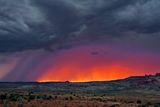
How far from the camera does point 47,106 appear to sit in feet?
186

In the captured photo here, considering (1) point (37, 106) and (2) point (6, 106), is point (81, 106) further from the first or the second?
(2) point (6, 106)

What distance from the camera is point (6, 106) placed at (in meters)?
54.7

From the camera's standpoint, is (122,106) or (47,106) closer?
(47,106)

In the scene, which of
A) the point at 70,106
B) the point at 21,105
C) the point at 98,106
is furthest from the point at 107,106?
the point at 21,105

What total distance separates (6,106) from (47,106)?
727cm

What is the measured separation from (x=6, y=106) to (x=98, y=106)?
17.9m

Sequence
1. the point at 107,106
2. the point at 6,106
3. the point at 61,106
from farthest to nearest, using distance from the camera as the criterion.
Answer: the point at 107,106 < the point at 61,106 < the point at 6,106

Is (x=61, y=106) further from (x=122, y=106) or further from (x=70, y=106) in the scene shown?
(x=122, y=106)

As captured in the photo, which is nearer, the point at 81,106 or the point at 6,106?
the point at 6,106

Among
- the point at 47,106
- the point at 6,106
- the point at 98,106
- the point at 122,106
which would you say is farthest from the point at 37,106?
the point at 122,106

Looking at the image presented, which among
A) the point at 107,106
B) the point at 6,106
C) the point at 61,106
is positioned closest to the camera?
the point at 6,106

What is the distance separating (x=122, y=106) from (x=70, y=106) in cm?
1230

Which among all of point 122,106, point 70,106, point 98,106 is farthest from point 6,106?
point 122,106

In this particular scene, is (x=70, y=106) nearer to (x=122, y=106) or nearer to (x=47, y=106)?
(x=47, y=106)
